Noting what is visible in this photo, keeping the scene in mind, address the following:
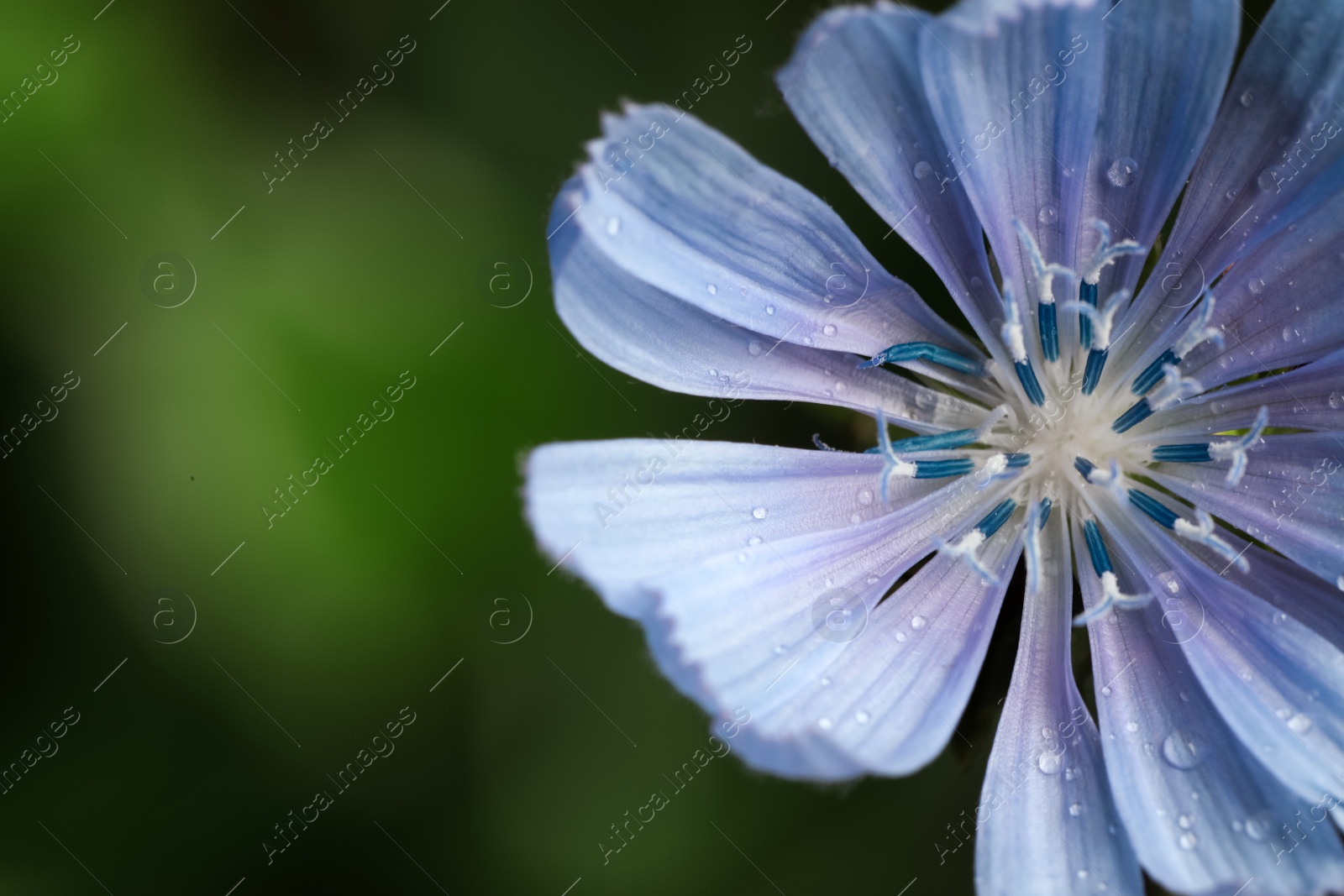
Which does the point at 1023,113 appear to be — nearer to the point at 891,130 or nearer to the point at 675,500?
the point at 891,130

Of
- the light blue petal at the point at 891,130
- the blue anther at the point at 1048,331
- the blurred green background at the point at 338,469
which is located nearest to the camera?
the light blue petal at the point at 891,130

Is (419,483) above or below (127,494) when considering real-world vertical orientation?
below

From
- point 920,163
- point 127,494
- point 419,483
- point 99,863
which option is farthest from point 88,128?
point 920,163

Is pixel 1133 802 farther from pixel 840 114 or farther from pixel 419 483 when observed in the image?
pixel 419 483

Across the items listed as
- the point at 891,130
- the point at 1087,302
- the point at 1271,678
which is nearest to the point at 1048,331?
the point at 1087,302

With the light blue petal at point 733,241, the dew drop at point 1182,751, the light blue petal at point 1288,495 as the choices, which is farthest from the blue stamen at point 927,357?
the dew drop at point 1182,751

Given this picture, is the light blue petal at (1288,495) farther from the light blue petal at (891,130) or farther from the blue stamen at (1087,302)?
the light blue petal at (891,130)
